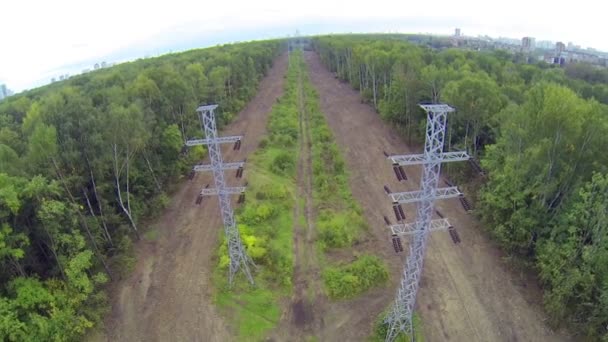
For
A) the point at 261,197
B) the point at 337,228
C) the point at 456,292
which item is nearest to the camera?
the point at 456,292

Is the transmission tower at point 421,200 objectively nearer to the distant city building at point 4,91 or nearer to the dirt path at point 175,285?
the dirt path at point 175,285

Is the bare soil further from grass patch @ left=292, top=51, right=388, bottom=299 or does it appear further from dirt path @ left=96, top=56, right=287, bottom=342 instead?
dirt path @ left=96, top=56, right=287, bottom=342

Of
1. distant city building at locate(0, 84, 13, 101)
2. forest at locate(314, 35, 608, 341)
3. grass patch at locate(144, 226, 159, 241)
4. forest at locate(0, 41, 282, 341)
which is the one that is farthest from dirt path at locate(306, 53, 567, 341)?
distant city building at locate(0, 84, 13, 101)

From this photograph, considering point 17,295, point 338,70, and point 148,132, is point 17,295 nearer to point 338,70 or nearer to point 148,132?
point 148,132

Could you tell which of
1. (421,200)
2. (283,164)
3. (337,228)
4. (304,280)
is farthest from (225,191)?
(283,164)

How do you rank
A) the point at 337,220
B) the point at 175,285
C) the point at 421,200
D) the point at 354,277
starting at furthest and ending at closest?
the point at 337,220 → the point at 175,285 → the point at 354,277 → the point at 421,200

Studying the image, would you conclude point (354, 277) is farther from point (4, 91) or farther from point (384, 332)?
point (4, 91)
